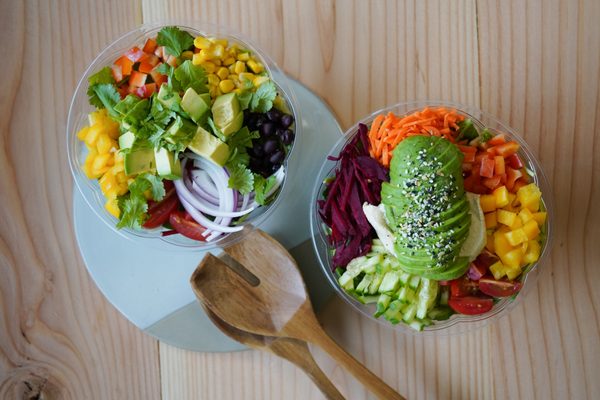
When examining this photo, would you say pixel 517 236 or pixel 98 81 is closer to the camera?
pixel 517 236

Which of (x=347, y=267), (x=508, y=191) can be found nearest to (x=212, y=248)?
(x=347, y=267)

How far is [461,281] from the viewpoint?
4.91 ft

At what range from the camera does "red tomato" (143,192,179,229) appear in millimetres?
1568

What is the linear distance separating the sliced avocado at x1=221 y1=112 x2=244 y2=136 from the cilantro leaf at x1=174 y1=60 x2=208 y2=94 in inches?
4.9

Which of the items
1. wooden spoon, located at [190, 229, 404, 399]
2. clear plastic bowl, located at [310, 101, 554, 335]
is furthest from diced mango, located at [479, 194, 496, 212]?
wooden spoon, located at [190, 229, 404, 399]

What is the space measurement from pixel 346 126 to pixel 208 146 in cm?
48

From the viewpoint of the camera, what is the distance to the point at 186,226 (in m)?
1.60

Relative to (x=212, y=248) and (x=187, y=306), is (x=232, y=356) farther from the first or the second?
(x=212, y=248)

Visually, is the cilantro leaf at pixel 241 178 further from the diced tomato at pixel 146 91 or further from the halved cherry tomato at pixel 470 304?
the halved cherry tomato at pixel 470 304

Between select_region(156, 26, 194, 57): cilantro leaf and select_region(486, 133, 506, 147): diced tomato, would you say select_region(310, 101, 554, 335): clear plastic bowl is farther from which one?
select_region(156, 26, 194, 57): cilantro leaf

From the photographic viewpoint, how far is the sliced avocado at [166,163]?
1464 mm

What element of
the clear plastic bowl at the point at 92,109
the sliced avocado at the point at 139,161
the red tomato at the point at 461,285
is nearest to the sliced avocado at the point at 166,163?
the sliced avocado at the point at 139,161

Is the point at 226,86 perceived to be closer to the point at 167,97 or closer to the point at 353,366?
the point at 167,97

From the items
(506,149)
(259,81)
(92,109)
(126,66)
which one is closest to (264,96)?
(259,81)
